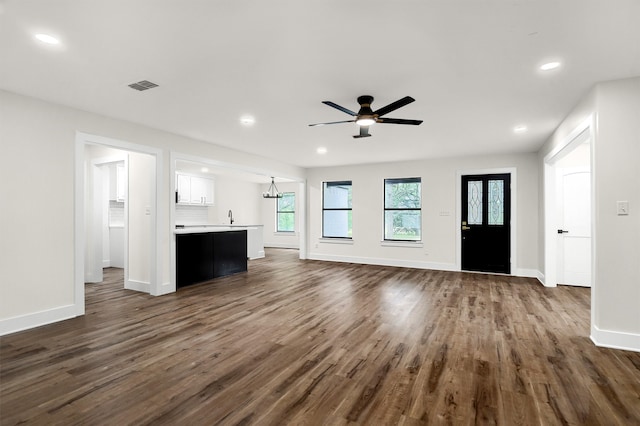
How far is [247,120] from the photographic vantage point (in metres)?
4.38

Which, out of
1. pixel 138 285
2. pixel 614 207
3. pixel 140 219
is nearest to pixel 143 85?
pixel 140 219

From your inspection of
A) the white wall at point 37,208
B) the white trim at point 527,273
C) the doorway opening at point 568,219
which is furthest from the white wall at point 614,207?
the white wall at point 37,208

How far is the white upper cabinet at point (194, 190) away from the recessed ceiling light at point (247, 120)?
494cm

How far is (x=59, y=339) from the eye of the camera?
3.14 meters

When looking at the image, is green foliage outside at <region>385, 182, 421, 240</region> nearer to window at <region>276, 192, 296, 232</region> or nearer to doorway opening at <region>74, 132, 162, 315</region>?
window at <region>276, 192, 296, 232</region>

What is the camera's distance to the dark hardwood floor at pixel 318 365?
197 cm

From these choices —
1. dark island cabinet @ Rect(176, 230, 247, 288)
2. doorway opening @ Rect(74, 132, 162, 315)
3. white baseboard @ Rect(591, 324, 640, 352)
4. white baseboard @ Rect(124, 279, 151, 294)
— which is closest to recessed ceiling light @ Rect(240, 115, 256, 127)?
doorway opening @ Rect(74, 132, 162, 315)

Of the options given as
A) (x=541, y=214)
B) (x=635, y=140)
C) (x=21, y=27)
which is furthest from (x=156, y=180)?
(x=541, y=214)

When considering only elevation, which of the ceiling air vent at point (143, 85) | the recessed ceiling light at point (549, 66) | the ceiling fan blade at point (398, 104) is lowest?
the ceiling fan blade at point (398, 104)

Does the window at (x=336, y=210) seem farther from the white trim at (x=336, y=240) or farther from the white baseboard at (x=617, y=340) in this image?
the white baseboard at (x=617, y=340)

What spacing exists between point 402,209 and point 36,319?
270 inches

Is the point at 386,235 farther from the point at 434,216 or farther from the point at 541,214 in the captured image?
the point at 541,214

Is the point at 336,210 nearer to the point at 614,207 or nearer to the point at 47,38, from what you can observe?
the point at 614,207

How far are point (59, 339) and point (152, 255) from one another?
6.18 ft
